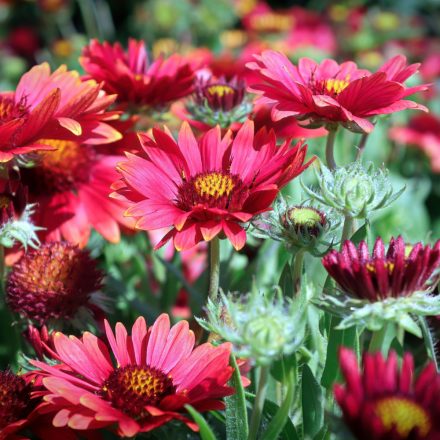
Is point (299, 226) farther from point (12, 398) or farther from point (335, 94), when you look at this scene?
point (12, 398)

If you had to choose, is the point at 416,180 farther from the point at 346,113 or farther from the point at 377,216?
the point at 346,113

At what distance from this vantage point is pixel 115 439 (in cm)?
84

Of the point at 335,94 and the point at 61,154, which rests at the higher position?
the point at 335,94

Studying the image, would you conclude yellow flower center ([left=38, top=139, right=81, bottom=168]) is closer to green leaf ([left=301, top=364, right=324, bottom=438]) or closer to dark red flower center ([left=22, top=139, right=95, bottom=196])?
dark red flower center ([left=22, top=139, right=95, bottom=196])

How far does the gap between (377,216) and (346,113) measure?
580mm

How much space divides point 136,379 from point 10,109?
1.35 ft

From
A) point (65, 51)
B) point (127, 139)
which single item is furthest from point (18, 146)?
point (65, 51)

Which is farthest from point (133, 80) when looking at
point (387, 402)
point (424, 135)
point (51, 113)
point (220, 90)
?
point (424, 135)

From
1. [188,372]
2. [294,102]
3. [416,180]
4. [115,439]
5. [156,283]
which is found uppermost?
[294,102]

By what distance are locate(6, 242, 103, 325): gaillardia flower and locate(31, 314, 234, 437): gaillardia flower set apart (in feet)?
0.49

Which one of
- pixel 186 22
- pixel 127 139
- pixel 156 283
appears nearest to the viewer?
pixel 127 139

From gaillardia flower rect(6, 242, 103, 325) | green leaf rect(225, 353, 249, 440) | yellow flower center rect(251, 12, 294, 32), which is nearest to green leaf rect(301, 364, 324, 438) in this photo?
green leaf rect(225, 353, 249, 440)

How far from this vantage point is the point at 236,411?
686 mm

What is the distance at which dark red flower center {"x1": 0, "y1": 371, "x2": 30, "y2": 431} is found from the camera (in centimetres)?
71
